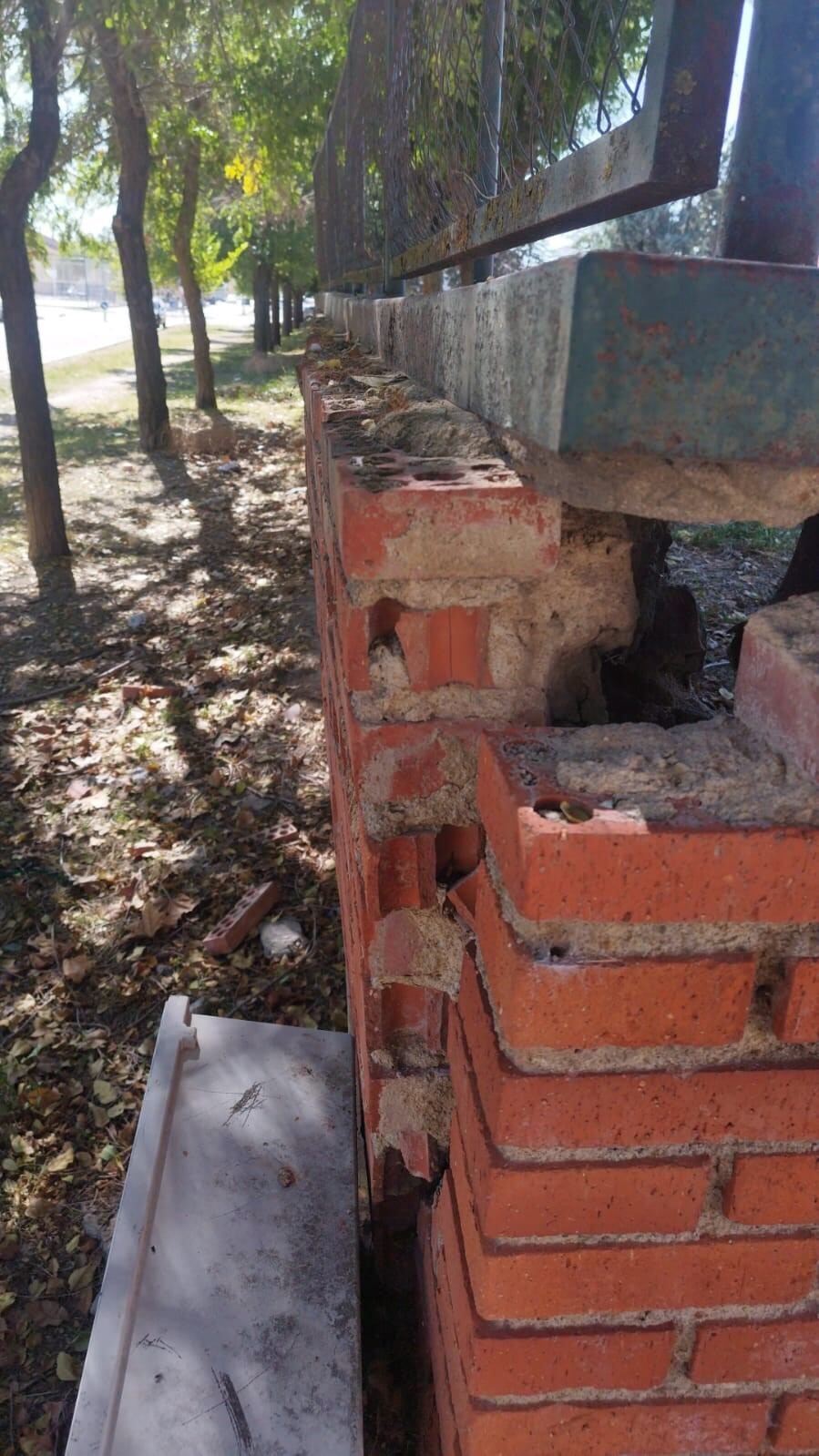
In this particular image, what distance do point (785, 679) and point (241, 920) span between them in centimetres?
293

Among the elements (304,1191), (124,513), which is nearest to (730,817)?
(304,1191)

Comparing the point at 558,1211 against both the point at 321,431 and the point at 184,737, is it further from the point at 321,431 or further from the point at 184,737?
the point at 184,737

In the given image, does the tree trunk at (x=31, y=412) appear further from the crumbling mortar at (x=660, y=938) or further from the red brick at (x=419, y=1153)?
the crumbling mortar at (x=660, y=938)

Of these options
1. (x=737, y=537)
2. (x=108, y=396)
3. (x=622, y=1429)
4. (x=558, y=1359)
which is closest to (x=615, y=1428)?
(x=622, y=1429)

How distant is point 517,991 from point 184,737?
4.61 m

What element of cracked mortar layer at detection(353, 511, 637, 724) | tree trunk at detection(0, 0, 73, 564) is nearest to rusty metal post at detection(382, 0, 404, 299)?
cracked mortar layer at detection(353, 511, 637, 724)

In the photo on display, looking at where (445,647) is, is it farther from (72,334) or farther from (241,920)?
(72,334)

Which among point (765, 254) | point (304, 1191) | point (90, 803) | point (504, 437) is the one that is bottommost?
point (90, 803)

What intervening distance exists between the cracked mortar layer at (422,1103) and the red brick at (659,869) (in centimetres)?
77

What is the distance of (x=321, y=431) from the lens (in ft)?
6.63

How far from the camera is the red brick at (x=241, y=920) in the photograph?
3613 mm

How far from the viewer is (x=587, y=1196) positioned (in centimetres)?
112

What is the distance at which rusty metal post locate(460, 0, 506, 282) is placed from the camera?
145cm

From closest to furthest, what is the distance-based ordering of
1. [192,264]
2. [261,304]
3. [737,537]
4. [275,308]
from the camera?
[737,537] → [192,264] → [261,304] → [275,308]
